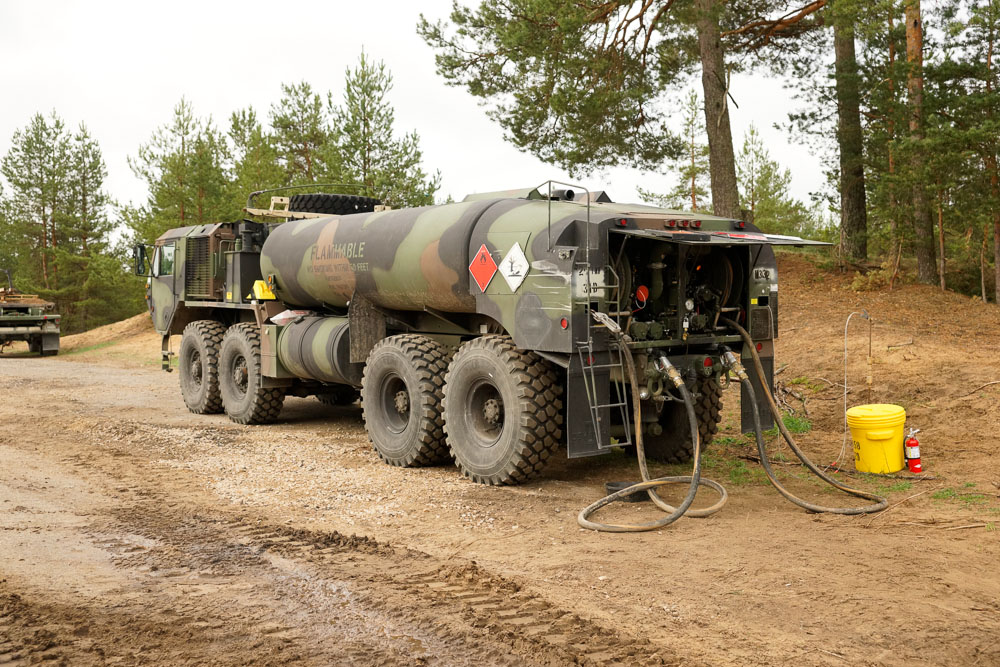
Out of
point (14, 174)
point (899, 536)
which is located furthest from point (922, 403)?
point (14, 174)

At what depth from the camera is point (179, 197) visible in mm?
28359

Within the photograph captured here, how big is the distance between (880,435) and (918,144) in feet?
27.6

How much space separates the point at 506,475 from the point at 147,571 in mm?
3000

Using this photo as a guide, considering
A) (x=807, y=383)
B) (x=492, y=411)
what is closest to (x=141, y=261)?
(x=492, y=411)

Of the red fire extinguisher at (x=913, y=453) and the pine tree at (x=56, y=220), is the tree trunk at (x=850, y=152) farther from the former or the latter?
the pine tree at (x=56, y=220)

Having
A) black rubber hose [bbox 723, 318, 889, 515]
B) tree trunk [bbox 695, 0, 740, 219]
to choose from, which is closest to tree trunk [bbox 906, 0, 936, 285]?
tree trunk [bbox 695, 0, 740, 219]

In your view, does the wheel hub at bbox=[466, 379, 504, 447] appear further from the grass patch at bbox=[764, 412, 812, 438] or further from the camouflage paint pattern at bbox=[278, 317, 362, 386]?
the grass patch at bbox=[764, 412, 812, 438]

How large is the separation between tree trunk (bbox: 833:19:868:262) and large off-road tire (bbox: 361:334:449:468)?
13.0 m

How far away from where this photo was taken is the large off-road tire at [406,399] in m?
8.20

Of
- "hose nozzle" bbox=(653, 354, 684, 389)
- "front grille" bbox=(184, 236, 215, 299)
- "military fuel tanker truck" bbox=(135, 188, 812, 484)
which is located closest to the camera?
"hose nozzle" bbox=(653, 354, 684, 389)

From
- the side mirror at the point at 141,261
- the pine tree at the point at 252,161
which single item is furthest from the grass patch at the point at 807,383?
the pine tree at the point at 252,161

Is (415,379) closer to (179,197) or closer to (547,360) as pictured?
(547,360)

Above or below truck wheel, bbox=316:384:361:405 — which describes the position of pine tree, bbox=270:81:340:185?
above

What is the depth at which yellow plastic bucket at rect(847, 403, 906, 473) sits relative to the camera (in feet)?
24.9
